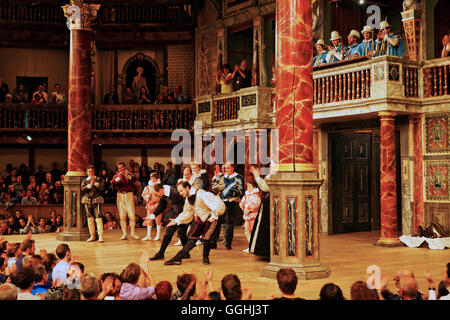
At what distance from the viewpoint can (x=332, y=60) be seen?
Answer: 45.7ft

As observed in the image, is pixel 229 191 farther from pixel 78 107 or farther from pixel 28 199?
pixel 28 199

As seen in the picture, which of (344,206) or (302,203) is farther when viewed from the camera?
(344,206)

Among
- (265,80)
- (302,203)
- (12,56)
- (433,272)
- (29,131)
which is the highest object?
(12,56)

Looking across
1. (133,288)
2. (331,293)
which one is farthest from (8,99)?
(331,293)

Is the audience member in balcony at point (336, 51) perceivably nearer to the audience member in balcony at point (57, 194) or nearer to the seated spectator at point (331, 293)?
the audience member in balcony at point (57, 194)

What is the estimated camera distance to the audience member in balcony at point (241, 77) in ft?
55.2

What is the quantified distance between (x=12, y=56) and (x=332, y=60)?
13.1 m

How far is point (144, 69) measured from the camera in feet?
72.7

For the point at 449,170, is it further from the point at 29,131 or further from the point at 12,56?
the point at 12,56

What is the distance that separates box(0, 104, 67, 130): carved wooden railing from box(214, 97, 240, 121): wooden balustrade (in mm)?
5655

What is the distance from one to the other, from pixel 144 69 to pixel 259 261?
1401cm

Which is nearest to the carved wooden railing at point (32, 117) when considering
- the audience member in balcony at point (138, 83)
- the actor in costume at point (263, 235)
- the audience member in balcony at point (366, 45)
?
the audience member in balcony at point (138, 83)
